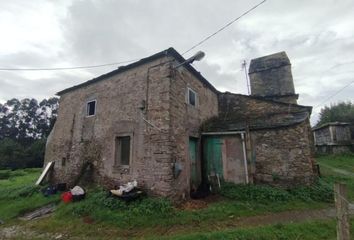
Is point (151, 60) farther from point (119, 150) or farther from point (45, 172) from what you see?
point (45, 172)

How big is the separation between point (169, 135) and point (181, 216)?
2.71 meters

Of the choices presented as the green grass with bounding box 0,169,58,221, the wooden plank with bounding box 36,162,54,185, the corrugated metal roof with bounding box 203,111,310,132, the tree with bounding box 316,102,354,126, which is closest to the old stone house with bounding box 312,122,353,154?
the tree with bounding box 316,102,354,126

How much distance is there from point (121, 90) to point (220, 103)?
656 centimetres

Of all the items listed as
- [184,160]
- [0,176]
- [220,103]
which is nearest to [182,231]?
[184,160]

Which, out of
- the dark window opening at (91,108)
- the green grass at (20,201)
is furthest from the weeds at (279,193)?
the green grass at (20,201)

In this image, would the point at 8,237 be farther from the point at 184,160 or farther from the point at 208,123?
the point at 208,123

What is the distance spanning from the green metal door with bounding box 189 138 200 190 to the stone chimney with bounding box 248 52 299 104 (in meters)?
10.9

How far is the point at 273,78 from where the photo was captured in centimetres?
1877

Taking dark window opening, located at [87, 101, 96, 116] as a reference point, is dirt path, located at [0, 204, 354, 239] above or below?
below

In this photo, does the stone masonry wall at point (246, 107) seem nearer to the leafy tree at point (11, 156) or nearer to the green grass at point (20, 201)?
the green grass at point (20, 201)

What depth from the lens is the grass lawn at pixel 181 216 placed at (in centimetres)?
516

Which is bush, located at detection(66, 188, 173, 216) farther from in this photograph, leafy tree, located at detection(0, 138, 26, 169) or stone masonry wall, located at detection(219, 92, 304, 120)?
leafy tree, located at detection(0, 138, 26, 169)

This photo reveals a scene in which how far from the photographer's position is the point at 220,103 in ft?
42.5

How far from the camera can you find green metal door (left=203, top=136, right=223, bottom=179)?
957 centimetres
